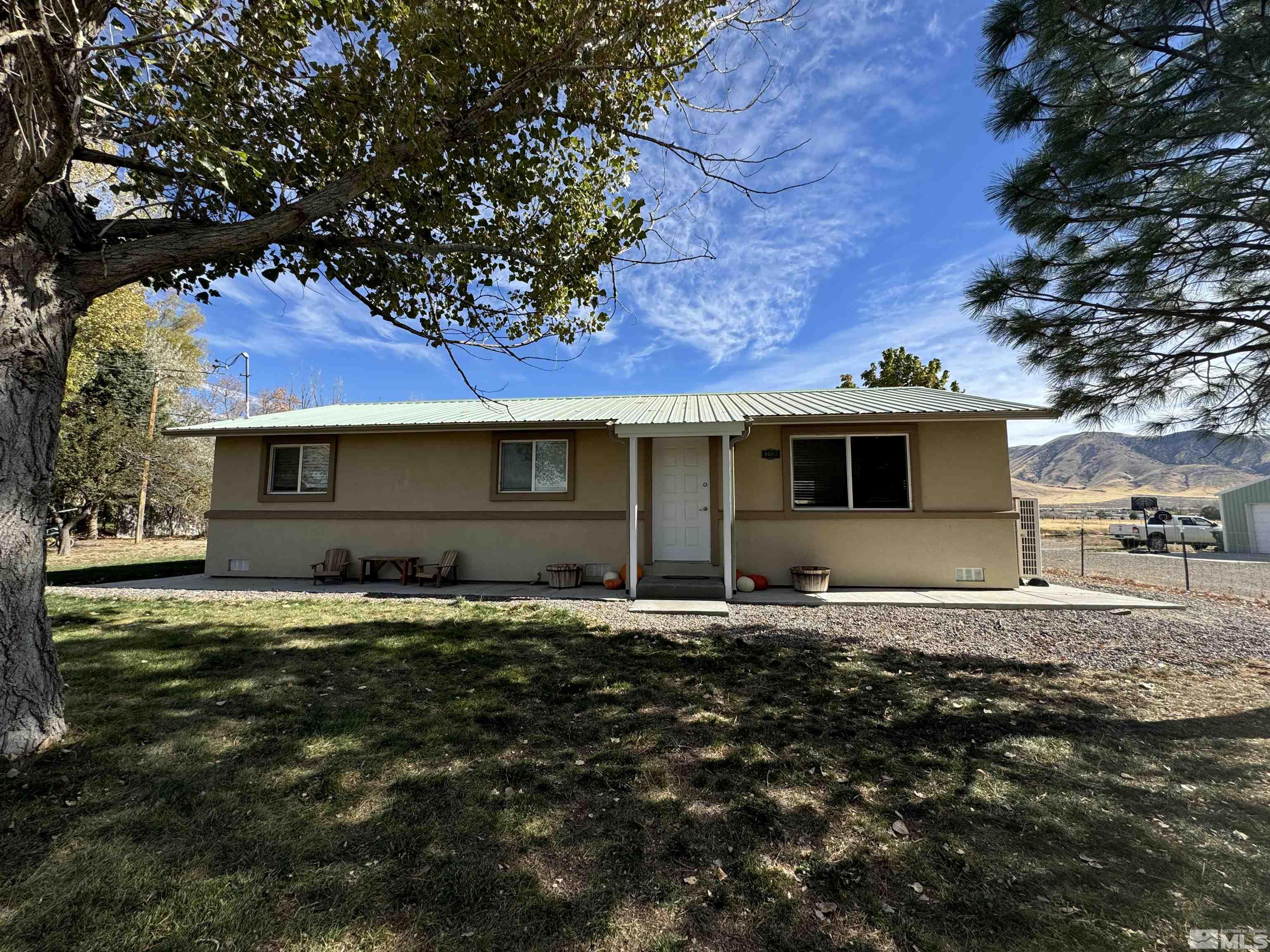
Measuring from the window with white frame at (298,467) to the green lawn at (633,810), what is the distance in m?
5.69

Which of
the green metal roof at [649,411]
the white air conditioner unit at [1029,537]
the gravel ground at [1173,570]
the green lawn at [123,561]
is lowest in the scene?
the gravel ground at [1173,570]

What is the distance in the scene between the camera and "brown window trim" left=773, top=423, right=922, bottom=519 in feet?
27.2

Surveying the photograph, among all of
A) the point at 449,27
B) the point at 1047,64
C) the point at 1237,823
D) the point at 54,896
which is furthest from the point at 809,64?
the point at 54,896

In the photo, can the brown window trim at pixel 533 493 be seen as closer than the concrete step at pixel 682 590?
No

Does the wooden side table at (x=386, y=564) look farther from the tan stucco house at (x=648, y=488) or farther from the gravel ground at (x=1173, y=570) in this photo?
the gravel ground at (x=1173, y=570)

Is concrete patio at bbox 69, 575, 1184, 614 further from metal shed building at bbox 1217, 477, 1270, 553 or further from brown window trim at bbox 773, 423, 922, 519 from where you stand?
metal shed building at bbox 1217, 477, 1270, 553

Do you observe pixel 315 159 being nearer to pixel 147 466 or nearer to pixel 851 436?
pixel 851 436

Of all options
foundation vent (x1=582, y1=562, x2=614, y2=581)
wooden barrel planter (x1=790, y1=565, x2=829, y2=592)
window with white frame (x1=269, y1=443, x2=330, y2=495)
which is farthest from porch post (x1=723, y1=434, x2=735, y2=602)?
window with white frame (x1=269, y1=443, x2=330, y2=495)

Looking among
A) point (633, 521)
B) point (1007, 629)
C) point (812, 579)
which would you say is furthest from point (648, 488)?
point (1007, 629)

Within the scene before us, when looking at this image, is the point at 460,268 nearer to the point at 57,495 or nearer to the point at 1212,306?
the point at 1212,306

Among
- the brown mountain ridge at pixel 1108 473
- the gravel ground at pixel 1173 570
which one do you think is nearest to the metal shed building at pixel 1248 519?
the gravel ground at pixel 1173 570

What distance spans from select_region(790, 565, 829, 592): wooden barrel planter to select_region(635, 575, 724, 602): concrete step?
1211mm

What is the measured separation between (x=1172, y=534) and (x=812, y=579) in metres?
23.8

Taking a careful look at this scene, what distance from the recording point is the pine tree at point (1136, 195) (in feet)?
10.5
